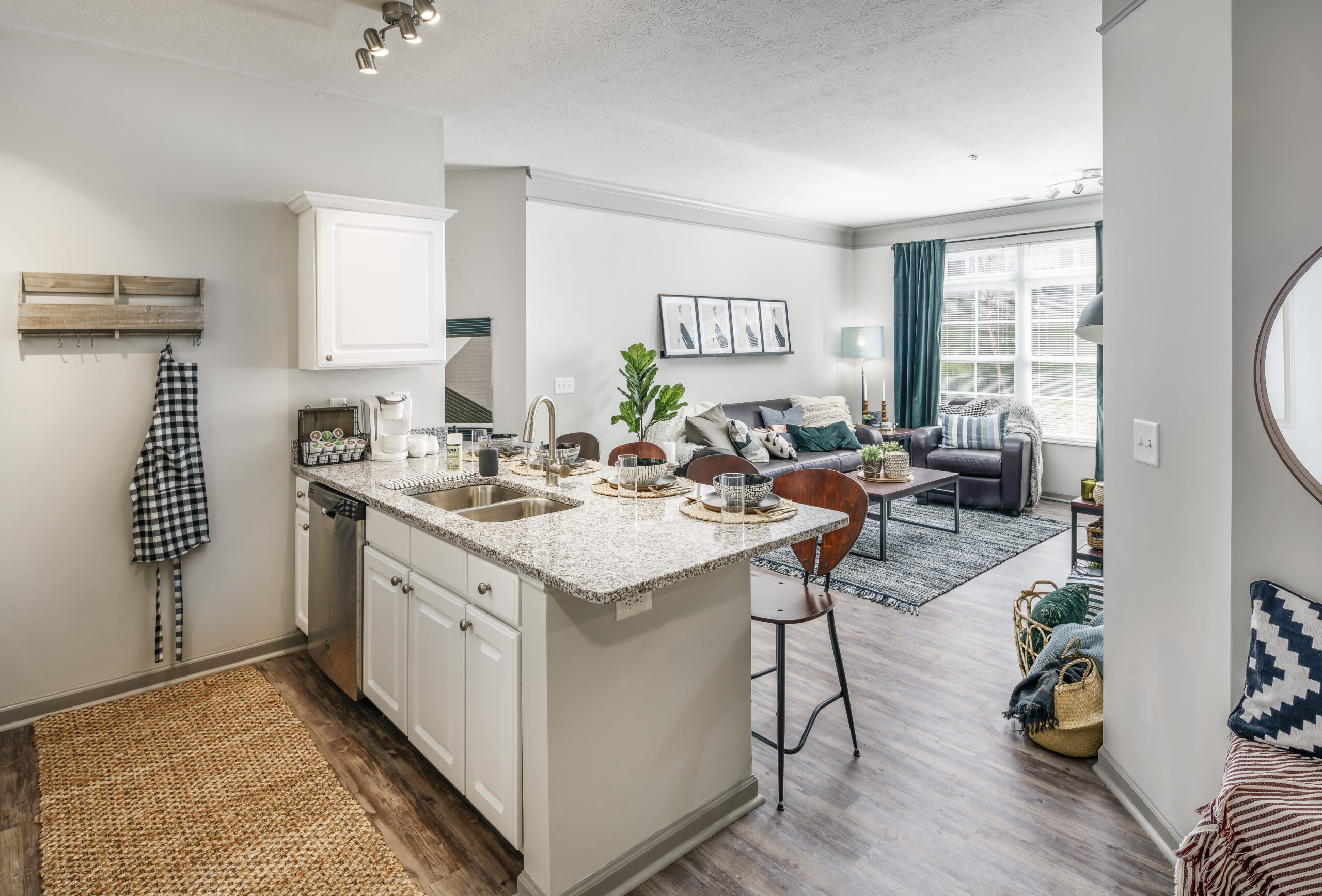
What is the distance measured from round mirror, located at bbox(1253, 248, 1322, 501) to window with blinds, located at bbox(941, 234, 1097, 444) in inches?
207

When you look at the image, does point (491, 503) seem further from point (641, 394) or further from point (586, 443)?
point (641, 394)

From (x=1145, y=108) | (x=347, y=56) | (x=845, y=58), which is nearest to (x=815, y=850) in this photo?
(x=1145, y=108)

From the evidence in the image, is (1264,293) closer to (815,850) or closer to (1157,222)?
(1157,222)

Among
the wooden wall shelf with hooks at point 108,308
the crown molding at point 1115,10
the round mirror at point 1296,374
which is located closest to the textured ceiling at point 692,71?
the crown molding at point 1115,10

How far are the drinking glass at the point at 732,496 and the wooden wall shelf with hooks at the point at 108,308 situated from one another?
236 cm

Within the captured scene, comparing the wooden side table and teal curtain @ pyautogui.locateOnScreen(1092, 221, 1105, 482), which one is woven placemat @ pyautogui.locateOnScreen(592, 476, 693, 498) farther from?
teal curtain @ pyautogui.locateOnScreen(1092, 221, 1105, 482)

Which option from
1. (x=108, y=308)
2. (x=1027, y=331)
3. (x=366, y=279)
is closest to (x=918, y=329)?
(x=1027, y=331)

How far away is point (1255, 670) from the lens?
1.53 metres

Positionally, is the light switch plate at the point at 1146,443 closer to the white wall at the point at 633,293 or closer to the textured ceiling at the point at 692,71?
the textured ceiling at the point at 692,71

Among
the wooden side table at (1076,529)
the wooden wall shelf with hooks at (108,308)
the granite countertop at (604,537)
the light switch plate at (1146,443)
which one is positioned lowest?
the wooden side table at (1076,529)

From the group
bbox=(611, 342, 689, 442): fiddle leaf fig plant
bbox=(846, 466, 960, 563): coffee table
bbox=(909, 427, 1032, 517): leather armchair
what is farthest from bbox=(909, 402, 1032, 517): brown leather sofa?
bbox=(611, 342, 689, 442): fiddle leaf fig plant

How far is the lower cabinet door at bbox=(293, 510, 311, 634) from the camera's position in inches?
126

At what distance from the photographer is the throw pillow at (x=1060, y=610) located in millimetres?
2764

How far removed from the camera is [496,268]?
4918 mm
